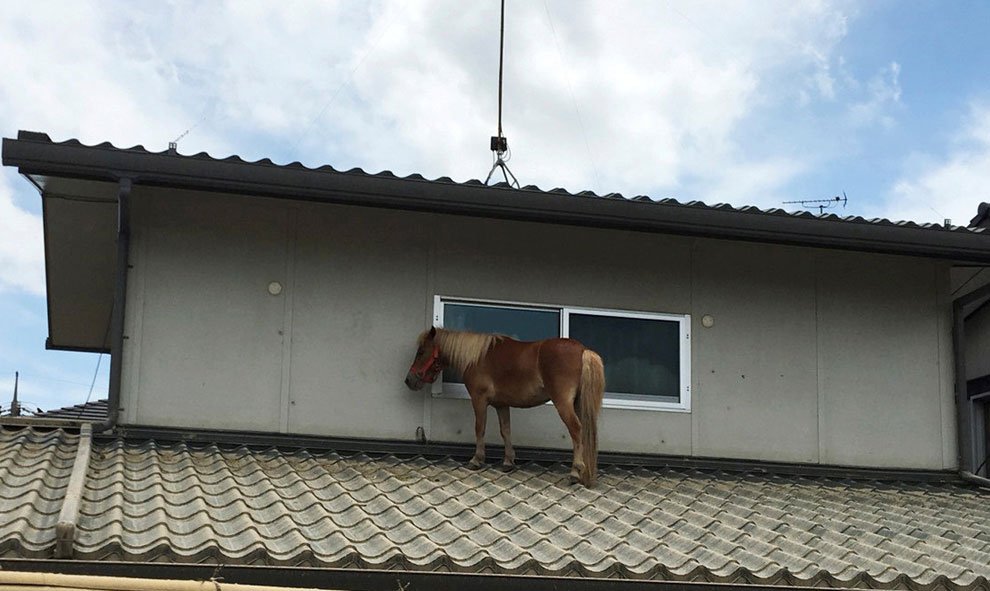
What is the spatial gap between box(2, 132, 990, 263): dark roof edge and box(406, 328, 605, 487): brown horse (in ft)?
3.06

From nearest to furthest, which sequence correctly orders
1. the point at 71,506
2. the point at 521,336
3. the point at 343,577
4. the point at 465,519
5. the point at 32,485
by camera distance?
the point at 343,577
the point at 71,506
the point at 32,485
the point at 465,519
the point at 521,336

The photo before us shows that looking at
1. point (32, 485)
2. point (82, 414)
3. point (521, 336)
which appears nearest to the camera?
point (32, 485)

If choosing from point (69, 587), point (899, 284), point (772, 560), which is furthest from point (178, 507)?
point (899, 284)

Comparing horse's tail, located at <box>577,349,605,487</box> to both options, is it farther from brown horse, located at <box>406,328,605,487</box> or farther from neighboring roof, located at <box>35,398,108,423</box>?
neighboring roof, located at <box>35,398,108,423</box>

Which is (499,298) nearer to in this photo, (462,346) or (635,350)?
(462,346)

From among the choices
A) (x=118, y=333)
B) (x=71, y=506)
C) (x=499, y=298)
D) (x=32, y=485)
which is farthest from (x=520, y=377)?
(x=71, y=506)

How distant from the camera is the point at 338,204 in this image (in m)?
8.03

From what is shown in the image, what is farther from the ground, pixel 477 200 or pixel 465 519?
pixel 477 200

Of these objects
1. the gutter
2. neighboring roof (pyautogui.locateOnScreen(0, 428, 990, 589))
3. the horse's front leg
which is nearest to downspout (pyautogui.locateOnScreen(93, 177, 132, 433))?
neighboring roof (pyautogui.locateOnScreen(0, 428, 990, 589))

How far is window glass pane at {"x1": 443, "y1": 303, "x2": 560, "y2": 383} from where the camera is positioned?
8.52 m

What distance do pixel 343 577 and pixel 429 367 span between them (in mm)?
3076

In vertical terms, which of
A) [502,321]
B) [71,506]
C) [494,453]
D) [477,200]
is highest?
[477,200]

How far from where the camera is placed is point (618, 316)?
8.82 metres

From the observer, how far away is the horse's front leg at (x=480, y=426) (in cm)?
793
